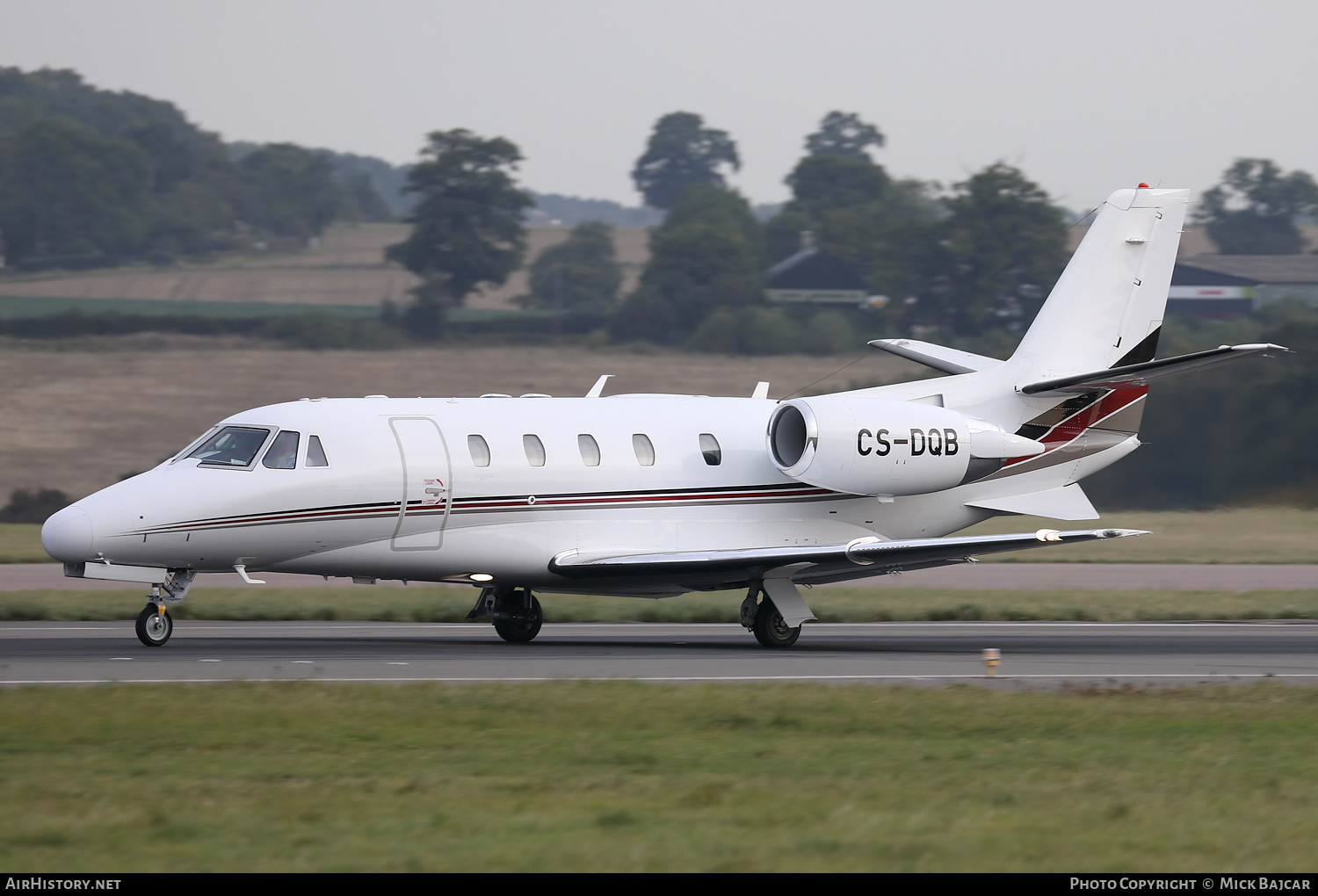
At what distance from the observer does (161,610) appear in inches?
730

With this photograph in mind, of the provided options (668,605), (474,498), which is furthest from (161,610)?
(668,605)

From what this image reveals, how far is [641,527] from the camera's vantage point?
68.0 ft

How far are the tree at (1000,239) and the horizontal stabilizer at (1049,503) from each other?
3718 cm

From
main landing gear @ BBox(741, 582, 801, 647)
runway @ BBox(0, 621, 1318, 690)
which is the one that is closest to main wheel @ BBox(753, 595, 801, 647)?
main landing gear @ BBox(741, 582, 801, 647)

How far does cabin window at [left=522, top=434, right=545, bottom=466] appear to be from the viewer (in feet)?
66.3

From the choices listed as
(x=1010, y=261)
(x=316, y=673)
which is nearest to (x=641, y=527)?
(x=316, y=673)

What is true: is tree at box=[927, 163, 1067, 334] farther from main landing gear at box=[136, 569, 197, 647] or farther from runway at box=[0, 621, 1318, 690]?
main landing gear at box=[136, 569, 197, 647]

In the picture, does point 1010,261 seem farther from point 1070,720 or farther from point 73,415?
point 1070,720

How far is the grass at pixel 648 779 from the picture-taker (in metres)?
8.46

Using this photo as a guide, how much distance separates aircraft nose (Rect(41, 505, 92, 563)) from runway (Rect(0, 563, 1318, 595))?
10389 mm

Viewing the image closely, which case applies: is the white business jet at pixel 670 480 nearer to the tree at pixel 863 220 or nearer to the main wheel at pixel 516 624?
the main wheel at pixel 516 624

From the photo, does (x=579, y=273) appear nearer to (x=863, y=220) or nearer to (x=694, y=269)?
(x=694, y=269)

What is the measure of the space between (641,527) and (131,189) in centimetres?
7004

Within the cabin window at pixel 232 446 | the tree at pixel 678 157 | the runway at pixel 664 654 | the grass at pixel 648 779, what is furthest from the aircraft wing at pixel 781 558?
the tree at pixel 678 157
